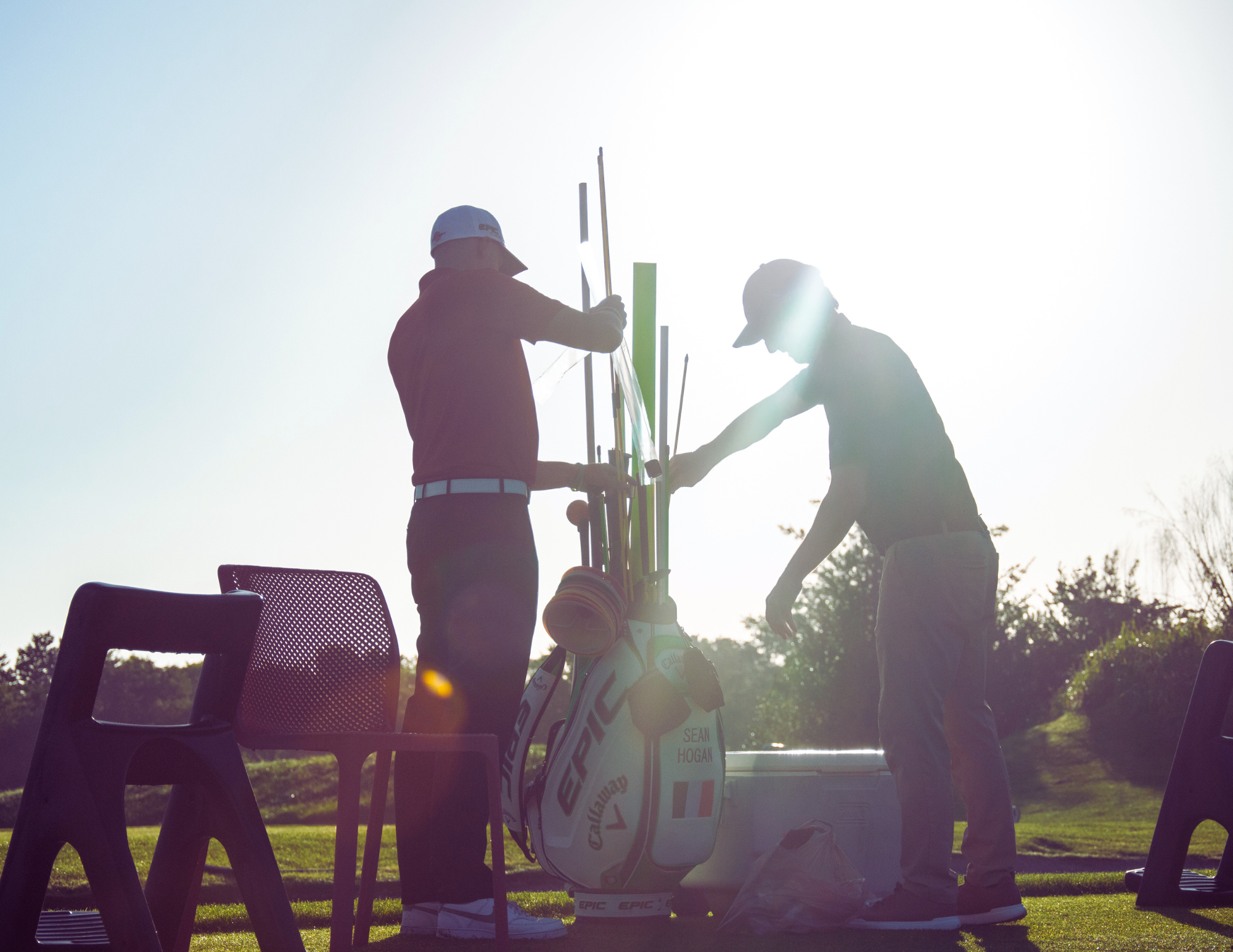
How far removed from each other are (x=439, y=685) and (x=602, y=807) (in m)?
0.51

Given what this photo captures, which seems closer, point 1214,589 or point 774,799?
point 774,799

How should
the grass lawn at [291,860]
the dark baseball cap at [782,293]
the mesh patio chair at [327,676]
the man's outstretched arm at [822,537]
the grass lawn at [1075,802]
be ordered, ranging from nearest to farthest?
the mesh patio chair at [327,676], the man's outstretched arm at [822,537], the dark baseball cap at [782,293], the grass lawn at [291,860], the grass lawn at [1075,802]

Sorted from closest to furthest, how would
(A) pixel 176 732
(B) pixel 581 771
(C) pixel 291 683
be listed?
1. (A) pixel 176 732
2. (C) pixel 291 683
3. (B) pixel 581 771

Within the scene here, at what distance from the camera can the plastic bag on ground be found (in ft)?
8.69

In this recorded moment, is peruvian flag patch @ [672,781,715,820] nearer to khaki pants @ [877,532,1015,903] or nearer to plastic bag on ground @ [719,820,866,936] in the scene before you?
plastic bag on ground @ [719,820,866,936]

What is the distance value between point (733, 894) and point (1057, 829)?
279 inches

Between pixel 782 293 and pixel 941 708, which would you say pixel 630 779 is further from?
pixel 782 293

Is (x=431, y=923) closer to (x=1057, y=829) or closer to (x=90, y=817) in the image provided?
(x=90, y=817)

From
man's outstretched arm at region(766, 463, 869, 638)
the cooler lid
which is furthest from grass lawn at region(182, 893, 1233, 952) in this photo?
man's outstretched arm at region(766, 463, 869, 638)

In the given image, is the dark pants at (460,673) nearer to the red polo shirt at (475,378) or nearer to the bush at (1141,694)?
the red polo shirt at (475,378)

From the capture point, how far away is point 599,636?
262cm

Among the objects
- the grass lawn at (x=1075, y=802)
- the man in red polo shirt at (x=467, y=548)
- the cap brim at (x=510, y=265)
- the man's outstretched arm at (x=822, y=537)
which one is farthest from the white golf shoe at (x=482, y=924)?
the grass lawn at (x=1075, y=802)

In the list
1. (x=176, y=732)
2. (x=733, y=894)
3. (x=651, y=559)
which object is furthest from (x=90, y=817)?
(x=733, y=894)

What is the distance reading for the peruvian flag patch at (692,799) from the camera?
102 inches
